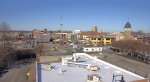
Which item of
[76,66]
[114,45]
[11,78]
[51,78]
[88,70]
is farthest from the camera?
[114,45]

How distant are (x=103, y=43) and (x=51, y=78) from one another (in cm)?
6107

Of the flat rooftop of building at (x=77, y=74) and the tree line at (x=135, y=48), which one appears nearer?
the flat rooftop of building at (x=77, y=74)

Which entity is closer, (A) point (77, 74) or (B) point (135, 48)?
(A) point (77, 74)

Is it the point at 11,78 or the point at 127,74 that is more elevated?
the point at 127,74

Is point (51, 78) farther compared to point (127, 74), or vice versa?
point (127, 74)

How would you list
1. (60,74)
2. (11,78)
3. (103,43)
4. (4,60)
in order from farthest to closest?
(103,43) → (4,60) → (11,78) → (60,74)

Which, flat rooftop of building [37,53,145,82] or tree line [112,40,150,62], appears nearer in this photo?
flat rooftop of building [37,53,145,82]

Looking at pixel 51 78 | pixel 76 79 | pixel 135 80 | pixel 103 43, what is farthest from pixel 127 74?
pixel 103 43

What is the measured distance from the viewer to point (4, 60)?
4184 centimetres

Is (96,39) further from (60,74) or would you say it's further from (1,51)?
(60,74)

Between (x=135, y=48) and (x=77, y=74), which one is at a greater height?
(x=77, y=74)

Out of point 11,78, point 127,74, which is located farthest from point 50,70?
point 11,78

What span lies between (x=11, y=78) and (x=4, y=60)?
13.9m

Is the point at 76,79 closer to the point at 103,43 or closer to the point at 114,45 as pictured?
the point at 114,45
